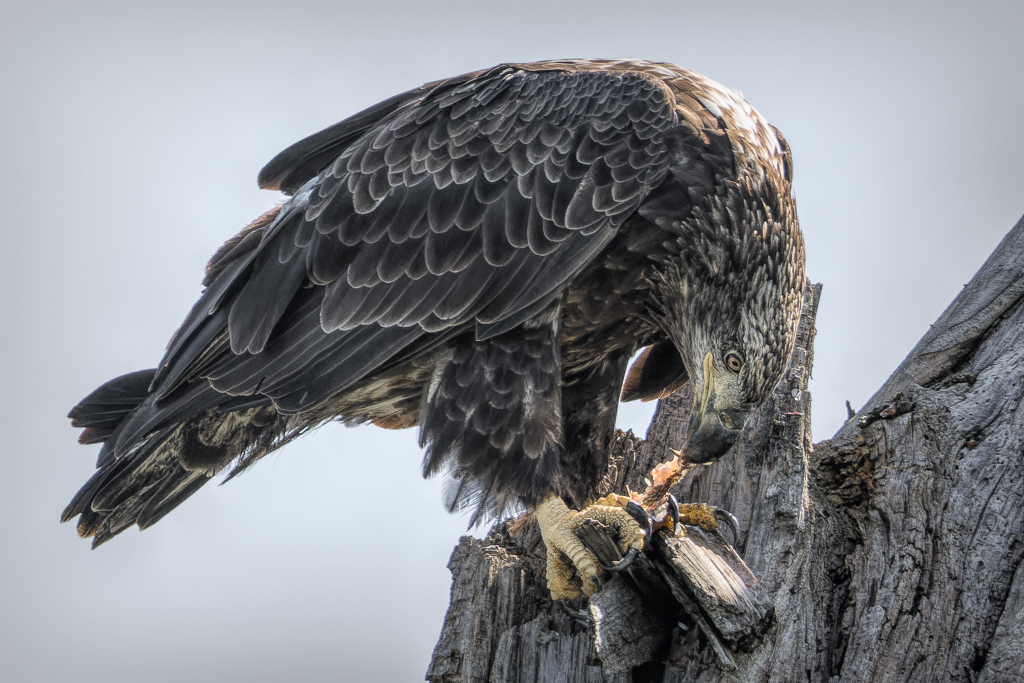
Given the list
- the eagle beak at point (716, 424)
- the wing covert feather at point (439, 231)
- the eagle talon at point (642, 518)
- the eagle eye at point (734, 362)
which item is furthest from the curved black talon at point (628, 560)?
the wing covert feather at point (439, 231)

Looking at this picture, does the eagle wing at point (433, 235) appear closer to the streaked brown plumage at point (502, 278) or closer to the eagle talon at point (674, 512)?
the streaked brown plumage at point (502, 278)

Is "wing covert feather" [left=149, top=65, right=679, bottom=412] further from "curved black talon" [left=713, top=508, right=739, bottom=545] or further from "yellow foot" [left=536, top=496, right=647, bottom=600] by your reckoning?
"curved black talon" [left=713, top=508, right=739, bottom=545]

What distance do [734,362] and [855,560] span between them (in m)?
0.90

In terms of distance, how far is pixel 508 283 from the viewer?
337 centimetres

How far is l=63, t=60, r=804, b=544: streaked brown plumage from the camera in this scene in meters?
3.38

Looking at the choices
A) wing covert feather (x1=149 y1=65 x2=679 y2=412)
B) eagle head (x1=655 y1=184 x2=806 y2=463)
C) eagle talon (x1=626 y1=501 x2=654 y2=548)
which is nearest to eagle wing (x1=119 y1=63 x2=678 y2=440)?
wing covert feather (x1=149 y1=65 x2=679 y2=412)

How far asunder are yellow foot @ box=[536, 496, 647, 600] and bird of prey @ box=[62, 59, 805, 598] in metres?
0.01

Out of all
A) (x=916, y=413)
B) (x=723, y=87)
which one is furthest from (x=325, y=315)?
(x=916, y=413)

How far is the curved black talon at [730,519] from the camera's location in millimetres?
3086

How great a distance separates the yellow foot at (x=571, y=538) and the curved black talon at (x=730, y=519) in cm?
32

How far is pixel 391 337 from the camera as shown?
11.5 feet

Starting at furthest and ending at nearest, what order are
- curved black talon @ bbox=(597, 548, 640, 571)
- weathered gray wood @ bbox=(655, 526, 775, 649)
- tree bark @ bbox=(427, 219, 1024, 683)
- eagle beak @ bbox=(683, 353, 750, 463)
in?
eagle beak @ bbox=(683, 353, 750, 463)
curved black talon @ bbox=(597, 548, 640, 571)
tree bark @ bbox=(427, 219, 1024, 683)
weathered gray wood @ bbox=(655, 526, 775, 649)

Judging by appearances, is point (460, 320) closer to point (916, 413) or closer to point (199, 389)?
point (199, 389)

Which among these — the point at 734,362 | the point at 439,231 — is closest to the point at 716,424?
the point at 734,362
